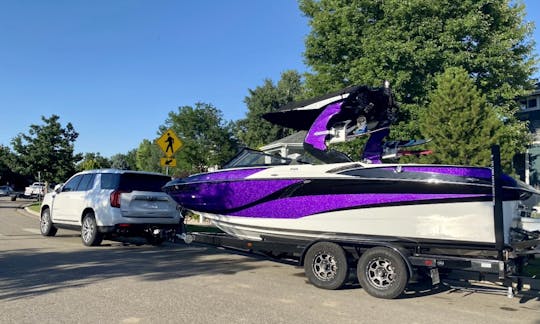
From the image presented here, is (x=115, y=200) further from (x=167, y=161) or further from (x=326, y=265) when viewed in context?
(x=326, y=265)

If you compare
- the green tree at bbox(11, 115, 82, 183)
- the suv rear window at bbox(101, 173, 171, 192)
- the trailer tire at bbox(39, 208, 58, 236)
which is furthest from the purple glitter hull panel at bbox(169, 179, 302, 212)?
the green tree at bbox(11, 115, 82, 183)

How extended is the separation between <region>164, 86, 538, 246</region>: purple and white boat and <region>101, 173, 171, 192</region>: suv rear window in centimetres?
176

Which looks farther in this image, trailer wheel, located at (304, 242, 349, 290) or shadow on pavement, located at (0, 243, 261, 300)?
shadow on pavement, located at (0, 243, 261, 300)

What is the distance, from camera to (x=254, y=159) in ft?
27.3

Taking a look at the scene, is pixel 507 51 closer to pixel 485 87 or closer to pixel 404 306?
pixel 485 87

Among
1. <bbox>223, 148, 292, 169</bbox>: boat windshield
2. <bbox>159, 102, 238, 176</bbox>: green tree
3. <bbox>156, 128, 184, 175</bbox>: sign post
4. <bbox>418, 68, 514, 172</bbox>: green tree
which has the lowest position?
<bbox>223, 148, 292, 169</bbox>: boat windshield

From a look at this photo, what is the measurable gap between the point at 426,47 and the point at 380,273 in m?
16.2

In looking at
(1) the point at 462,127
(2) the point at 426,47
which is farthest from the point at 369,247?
(2) the point at 426,47

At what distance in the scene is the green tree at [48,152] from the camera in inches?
1330

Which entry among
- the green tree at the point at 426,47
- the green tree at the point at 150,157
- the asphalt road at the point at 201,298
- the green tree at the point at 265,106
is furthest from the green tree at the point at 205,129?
the asphalt road at the point at 201,298

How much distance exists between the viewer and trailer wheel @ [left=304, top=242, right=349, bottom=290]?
22.8ft

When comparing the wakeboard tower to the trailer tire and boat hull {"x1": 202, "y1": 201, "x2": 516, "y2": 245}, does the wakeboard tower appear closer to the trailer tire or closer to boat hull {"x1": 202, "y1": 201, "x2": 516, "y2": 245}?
boat hull {"x1": 202, "y1": 201, "x2": 516, "y2": 245}

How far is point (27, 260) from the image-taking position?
9102mm

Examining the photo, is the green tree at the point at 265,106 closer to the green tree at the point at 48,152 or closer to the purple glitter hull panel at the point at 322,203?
the green tree at the point at 48,152
